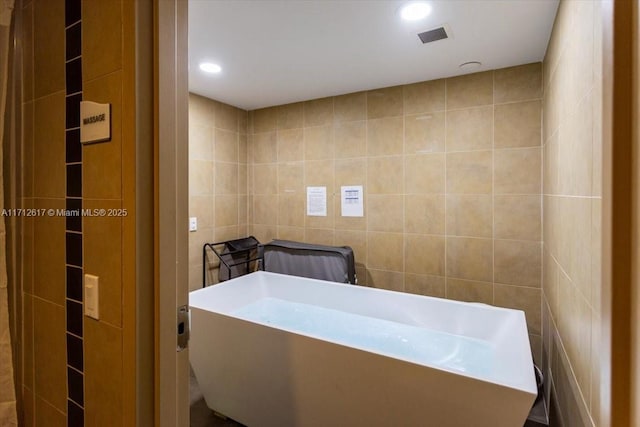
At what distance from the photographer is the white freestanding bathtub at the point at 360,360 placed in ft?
4.44

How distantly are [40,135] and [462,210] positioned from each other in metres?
2.60

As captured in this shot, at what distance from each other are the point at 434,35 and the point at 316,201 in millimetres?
1818

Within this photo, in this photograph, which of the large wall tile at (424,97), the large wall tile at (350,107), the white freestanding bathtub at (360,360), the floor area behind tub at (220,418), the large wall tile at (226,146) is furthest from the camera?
the large wall tile at (226,146)

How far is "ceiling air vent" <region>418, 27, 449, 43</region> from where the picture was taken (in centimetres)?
190

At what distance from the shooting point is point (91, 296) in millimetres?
847

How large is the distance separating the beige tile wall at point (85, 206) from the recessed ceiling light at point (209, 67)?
143 cm

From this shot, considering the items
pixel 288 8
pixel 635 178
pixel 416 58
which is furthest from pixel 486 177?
pixel 635 178

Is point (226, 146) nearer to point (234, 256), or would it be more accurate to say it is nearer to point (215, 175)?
point (215, 175)

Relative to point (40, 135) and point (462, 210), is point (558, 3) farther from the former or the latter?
point (40, 135)

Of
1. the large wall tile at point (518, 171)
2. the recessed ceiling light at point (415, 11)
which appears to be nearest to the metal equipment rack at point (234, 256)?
the large wall tile at point (518, 171)

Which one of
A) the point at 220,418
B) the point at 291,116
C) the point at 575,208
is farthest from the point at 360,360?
the point at 291,116

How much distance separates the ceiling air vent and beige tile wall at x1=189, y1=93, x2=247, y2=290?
2162 mm

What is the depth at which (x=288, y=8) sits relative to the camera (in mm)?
1682

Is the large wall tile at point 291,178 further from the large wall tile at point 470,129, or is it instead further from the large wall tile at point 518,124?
the large wall tile at point 518,124
